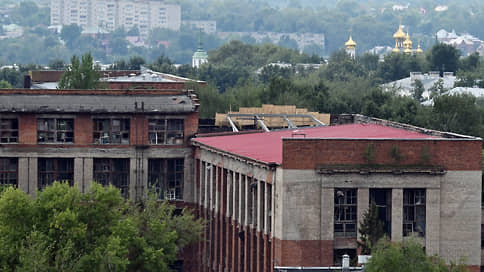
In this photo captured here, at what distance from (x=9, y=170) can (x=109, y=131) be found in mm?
4970

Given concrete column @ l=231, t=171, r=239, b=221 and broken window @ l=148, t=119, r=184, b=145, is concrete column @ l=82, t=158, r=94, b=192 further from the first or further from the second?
concrete column @ l=231, t=171, r=239, b=221

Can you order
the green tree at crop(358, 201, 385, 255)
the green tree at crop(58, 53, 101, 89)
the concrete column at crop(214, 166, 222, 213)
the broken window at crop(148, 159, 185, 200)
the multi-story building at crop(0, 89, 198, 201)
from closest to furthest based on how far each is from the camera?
1. the green tree at crop(358, 201, 385, 255)
2. the concrete column at crop(214, 166, 222, 213)
3. the multi-story building at crop(0, 89, 198, 201)
4. the broken window at crop(148, 159, 185, 200)
5. the green tree at crop(58, 53, 101, 89)

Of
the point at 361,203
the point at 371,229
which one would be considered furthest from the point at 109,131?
the point at 371,229

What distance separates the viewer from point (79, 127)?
80000 mm

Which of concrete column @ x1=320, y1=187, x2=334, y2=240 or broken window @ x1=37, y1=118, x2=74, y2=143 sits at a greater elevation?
broken window @ x1=37, y1=118, x2=74, y2=143

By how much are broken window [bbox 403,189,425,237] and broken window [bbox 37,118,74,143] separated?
24.0 m

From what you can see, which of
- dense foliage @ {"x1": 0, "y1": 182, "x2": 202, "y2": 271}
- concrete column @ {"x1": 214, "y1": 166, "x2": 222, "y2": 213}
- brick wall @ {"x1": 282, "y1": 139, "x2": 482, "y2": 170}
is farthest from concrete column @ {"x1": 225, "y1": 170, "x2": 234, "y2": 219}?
brick wall @ {"x1": 282, "y1": 139, "x2": 482, "y2": 170}

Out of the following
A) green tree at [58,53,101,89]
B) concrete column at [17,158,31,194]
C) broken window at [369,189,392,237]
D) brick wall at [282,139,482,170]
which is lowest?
concrete column at [17,158,31,194]

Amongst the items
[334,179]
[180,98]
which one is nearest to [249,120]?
[180,98]

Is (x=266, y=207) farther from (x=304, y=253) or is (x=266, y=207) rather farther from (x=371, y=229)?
(x=371, y=229)

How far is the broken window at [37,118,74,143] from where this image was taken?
262ft

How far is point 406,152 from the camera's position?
60.5 m

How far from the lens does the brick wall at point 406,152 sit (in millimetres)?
60062

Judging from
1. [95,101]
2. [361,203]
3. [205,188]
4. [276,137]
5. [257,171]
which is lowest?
[205,188]
